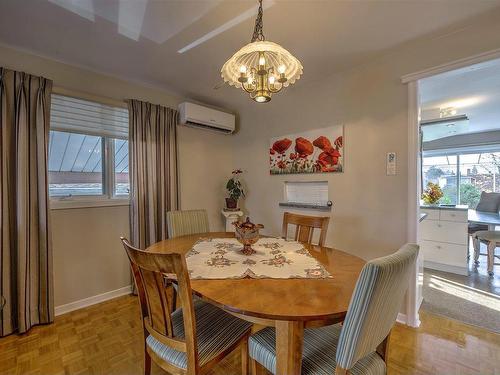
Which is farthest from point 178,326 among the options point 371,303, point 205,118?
point 205,118

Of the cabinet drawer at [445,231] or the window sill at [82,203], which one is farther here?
the cabinet drawer at [445,231]

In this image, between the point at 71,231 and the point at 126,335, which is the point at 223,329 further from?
the point at 71,231

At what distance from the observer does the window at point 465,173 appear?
5.11 meters

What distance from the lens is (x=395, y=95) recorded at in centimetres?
209

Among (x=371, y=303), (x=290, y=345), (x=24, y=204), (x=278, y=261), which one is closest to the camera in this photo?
(x=371, y=303)

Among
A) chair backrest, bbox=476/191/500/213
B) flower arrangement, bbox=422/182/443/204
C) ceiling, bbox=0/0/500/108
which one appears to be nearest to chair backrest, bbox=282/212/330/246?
ceiling, bbox=0/0/500/108

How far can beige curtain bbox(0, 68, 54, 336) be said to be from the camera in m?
1.86

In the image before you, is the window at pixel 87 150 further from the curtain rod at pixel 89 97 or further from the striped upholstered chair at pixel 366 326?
the striped upholstered chair at pixel 366 326

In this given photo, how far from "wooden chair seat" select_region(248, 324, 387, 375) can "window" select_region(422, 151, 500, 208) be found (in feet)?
17.4

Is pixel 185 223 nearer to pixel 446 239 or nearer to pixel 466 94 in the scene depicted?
pixel 446 239

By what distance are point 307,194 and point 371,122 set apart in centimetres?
100

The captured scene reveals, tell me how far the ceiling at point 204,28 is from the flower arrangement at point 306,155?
0.75m

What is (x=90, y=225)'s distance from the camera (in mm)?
2381

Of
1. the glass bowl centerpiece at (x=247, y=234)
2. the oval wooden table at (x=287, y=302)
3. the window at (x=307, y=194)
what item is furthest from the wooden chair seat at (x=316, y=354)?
the window at (x=307, y=194)
